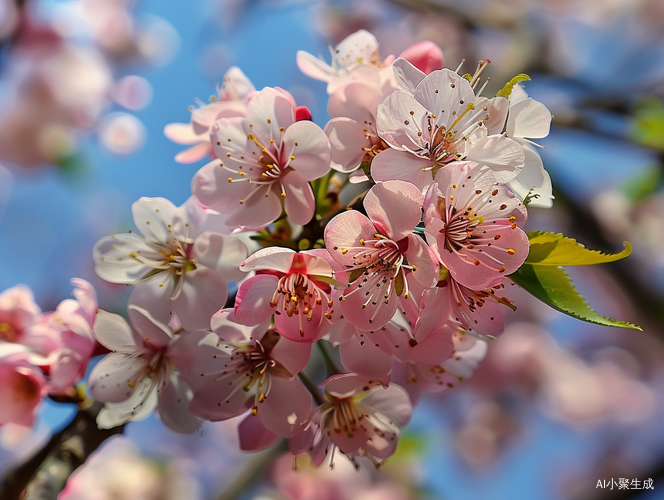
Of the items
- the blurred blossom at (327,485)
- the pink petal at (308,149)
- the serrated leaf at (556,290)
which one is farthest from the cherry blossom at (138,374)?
the blurred blossom at (327,485)

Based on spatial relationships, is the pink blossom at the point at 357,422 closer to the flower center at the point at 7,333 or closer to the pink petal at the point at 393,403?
the pink petal at the point at 393,403

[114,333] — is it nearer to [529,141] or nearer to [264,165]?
[264,165]

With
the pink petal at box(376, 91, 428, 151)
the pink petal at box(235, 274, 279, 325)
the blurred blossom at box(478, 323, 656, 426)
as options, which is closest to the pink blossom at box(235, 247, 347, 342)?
Answer: the pink petal at box(235, 274, 279, 325)

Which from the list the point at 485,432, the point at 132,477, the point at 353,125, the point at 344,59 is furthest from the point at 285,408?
the point at 485,432

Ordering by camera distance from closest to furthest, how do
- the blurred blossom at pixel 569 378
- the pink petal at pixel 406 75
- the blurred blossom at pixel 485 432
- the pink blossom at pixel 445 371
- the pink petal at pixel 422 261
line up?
the pink petal at pixel 422 261
the pink petal at pixel 406 75
the pink blossom at pixel 445 371
the blurred blossom at pixel 569 378
the blurred blossom at pixel 485 432

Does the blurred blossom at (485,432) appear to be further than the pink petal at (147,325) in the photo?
Yes

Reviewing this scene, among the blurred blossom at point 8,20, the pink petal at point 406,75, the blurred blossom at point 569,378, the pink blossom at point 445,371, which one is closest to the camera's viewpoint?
the pink petal at point 406,75
